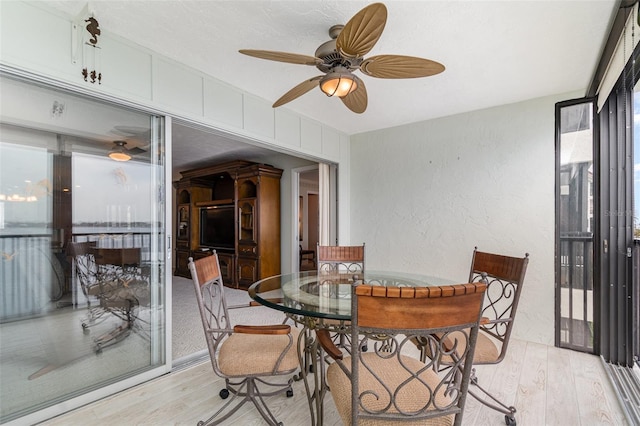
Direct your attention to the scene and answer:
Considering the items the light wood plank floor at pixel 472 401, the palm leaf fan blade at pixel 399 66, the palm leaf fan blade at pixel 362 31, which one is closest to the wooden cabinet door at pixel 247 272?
the light wood plank floor at pixel 472 401

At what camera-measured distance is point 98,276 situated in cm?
212

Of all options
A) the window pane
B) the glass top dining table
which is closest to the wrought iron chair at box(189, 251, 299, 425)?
the glass top dining table

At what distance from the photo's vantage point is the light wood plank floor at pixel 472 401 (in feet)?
6.03

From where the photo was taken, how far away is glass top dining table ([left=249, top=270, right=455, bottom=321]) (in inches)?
61.5

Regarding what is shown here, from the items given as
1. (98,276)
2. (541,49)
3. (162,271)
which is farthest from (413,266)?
(98,276)

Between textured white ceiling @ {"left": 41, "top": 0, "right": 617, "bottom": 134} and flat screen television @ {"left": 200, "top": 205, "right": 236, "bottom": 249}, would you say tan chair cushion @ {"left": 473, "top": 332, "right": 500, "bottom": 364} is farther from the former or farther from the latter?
flat screen television @ {"left": 200, "top": 205, "right": 236, "bottom": 249}

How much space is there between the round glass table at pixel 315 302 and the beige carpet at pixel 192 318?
1184mm

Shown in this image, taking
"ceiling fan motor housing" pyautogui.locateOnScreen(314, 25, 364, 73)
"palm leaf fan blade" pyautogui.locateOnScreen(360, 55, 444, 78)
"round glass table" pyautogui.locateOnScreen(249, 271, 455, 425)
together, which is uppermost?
"ceiling fan motor housing" pyautogui.locateOnScreen(314, 25, 364, 73)

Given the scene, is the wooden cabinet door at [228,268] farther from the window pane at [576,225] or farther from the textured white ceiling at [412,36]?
the window pane at [576,225]

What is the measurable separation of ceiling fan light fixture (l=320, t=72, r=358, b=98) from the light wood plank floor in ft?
6.67

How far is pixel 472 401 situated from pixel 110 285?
8.66 ft

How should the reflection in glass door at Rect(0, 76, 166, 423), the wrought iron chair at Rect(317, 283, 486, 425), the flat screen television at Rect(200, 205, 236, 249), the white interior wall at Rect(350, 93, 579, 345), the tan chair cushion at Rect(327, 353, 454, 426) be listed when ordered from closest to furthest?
the wrought iron chair at Rect(317, 283, 486, 425) < the tan chair cushion at Rect(327, 353, 454, 426) < the reflection in glass door at Rect(0, 76, 166, 423) < the white interior wall at Rect(350, 93, 579, 345) < the flat screen television at Rect(200, 205, 236, 249)

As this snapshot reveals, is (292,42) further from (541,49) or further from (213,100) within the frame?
(541,49)

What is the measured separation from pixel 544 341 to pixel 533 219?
1.21 metres
